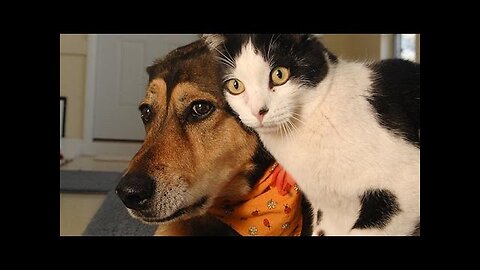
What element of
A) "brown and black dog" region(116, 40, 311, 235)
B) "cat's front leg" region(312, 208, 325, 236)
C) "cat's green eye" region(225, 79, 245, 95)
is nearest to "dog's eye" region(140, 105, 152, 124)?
"brown and black dog" region(116, 40, 311, 235)

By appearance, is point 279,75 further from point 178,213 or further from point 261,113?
point 178,213

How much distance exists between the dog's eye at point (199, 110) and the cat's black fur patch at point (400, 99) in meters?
0.19

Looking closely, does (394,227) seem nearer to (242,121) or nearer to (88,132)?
(242,121)

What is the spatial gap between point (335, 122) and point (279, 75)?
9cm

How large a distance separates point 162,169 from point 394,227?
0.86 ft

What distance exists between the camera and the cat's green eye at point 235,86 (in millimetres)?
535

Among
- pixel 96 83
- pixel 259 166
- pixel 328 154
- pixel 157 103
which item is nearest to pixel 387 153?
pixel 328 154

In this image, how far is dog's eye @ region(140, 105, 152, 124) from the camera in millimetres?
542

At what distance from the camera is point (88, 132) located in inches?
27.0

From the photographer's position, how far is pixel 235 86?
0.54m

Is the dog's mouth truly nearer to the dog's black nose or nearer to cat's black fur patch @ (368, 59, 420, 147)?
the dog's black nose

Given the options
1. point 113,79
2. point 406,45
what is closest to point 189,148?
point 113,79

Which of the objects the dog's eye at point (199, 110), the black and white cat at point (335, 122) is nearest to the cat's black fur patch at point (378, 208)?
the black and white cat at point (335, 122)

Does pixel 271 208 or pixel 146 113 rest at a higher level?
pixel 146 113
